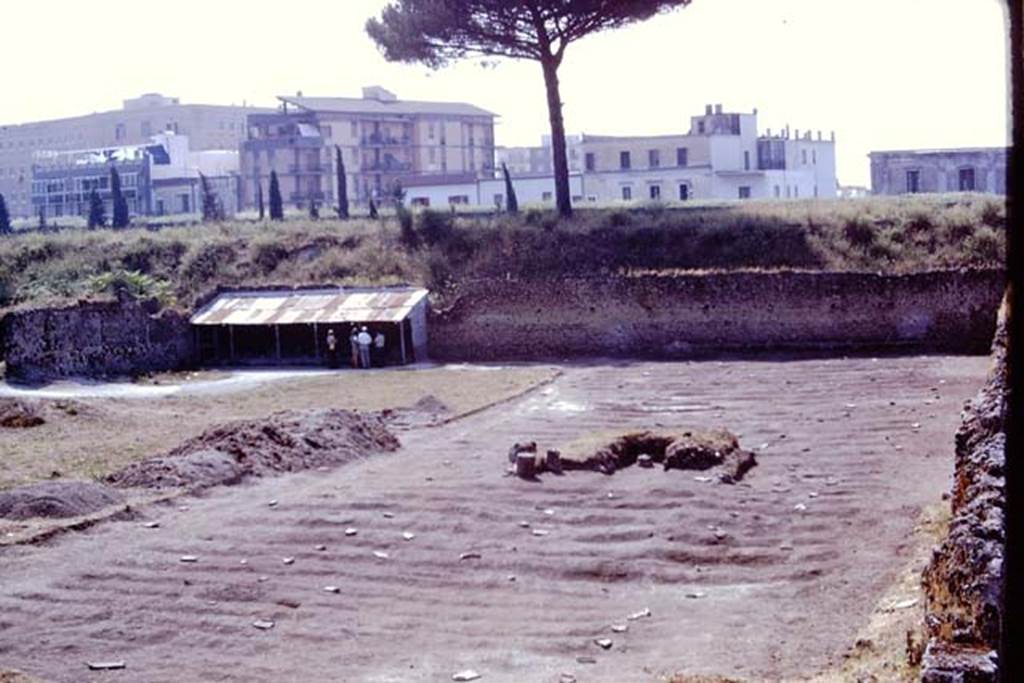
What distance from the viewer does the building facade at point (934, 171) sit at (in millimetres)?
55719

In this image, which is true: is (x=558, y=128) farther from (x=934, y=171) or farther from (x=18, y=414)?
(x=934, y=171)

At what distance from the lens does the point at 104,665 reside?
424 inches

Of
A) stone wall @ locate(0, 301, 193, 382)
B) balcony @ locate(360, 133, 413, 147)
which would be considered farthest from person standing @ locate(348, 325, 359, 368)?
balcony @ locate(360, 133, 413, 147)

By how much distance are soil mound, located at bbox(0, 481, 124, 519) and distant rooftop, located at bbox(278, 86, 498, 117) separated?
5746cm

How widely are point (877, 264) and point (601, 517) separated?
19.9 meters

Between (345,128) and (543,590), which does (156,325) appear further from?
(345,128)

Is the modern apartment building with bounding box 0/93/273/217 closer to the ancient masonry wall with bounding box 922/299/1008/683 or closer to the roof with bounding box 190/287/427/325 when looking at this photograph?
the roof with bounding box 190/287/427/325

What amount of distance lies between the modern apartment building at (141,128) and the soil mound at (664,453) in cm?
8992

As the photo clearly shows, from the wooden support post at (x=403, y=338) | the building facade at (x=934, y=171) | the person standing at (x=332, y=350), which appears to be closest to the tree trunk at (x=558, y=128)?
the wooden support post at (x=403, y=338)

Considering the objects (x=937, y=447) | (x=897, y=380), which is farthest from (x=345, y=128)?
(x=937, y=447)

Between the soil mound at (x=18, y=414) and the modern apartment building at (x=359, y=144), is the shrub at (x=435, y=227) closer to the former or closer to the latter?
the soil mound at (x=18, y=414)

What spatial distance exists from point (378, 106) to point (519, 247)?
42576mm

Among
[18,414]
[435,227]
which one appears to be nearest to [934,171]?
[435,227]

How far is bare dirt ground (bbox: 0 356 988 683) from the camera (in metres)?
10.8
